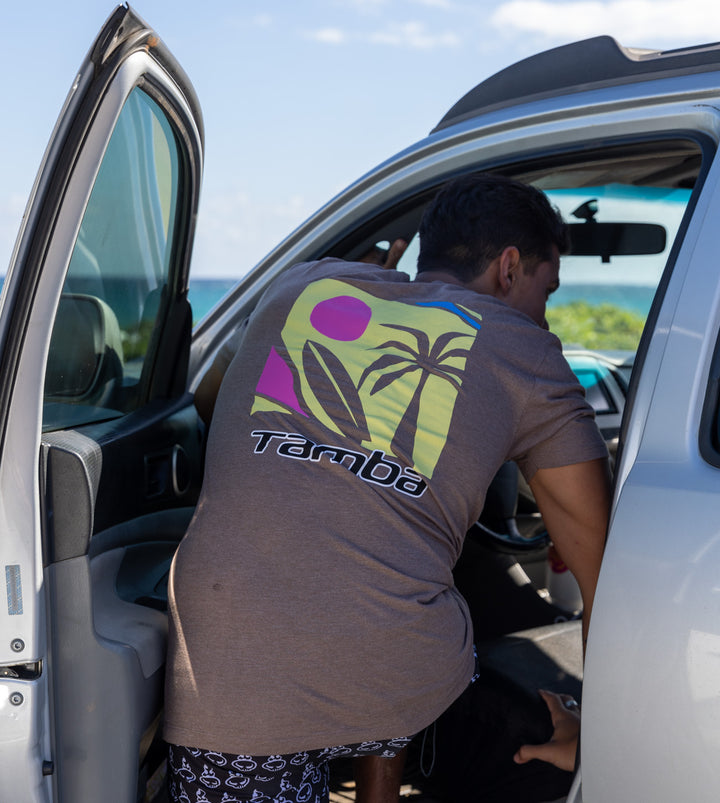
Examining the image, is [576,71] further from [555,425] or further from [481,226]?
[555,425]

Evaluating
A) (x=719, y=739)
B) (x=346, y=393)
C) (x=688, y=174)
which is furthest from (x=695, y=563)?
(x=688, y=174)

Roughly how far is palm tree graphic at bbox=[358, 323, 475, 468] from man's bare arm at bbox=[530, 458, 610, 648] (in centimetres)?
Result: 29

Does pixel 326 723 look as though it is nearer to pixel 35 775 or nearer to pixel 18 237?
pixel 35 775

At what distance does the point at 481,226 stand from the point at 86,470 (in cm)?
107

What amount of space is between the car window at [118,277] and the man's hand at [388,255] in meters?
0.59

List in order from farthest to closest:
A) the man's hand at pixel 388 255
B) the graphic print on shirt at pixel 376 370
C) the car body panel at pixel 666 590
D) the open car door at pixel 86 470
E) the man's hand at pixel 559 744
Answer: the man's hand at pixel 388 255, the man's hand at pixel 559 744, the graphic print on shirt at pixel 376 370, the open car door at pixel 86 470, the car body panel at pixel 666 590

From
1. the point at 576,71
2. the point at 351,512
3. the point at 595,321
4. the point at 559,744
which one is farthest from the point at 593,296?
the point at 351,512

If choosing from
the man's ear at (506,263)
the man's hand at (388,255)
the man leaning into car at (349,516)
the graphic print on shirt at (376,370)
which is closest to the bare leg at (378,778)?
the man leaning into car at (349,516)

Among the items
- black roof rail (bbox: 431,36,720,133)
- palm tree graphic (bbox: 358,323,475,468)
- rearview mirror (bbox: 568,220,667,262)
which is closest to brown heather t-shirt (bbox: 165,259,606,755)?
palm tree graphic (bbox: 358,323,475,468)

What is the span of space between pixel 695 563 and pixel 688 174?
1.81 metres

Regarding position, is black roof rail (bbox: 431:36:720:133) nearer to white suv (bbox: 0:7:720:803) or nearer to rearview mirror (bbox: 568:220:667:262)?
white suv (bbox: 0:7:720:803)

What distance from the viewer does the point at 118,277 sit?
206 centimetres

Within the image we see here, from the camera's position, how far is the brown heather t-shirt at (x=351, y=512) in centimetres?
160

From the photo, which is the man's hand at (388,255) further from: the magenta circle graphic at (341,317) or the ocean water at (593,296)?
the magenta circle graphic at (341,317)
